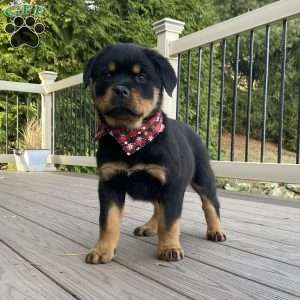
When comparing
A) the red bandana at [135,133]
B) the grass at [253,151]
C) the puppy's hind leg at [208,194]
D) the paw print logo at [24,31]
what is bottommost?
the grass at [253,151]

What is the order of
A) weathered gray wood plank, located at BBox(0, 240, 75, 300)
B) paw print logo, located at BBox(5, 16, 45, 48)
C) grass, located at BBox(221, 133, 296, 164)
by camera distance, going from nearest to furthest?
weathered gray wood plank, located at BBox(0, 240, 75, 300) → paw print logo, located at BBox(5, 16, 45, 48) → grass, located at BBox(221, 133, 296, 164)

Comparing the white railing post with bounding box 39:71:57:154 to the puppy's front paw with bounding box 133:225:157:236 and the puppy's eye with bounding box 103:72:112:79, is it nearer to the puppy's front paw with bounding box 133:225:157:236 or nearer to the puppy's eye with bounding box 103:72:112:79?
the puppy's front paw with bounding box 133:225:157:236

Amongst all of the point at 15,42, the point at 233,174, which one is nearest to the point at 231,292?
the point at 233,174

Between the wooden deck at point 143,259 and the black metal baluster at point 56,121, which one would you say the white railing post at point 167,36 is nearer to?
the wooden deck at point 143,259

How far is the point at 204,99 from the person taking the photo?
317 inches

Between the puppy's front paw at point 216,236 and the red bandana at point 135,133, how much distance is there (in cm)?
57

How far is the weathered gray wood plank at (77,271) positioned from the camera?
1.38 meters

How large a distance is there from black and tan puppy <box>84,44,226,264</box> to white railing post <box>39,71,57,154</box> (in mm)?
5225

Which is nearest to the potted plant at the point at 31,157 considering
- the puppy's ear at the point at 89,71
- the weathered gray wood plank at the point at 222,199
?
the weathered gray wood plank at the point at 222,199

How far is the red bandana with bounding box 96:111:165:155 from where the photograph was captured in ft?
6.01

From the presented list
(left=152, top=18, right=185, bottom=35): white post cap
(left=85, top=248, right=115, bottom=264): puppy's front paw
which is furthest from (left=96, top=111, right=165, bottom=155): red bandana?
(left=152, top=18, right=185, bottom=35): white post cap

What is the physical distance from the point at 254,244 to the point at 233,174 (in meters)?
1.73

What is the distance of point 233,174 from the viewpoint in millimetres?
3779

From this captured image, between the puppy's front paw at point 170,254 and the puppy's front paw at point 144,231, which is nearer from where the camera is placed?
the puppy's front paw at point 170,254
